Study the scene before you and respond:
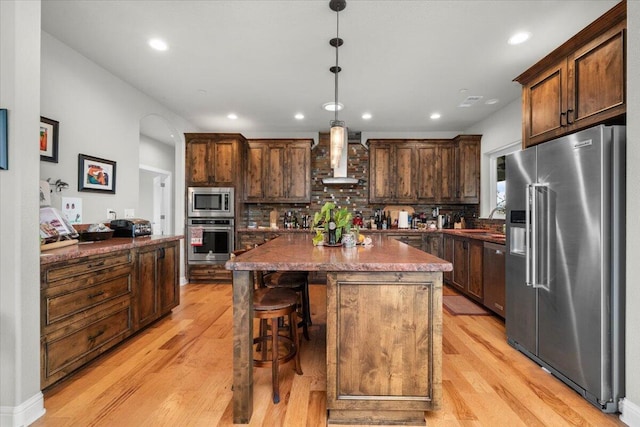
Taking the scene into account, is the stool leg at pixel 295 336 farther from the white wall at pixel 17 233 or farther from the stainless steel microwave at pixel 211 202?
the stainless steel microwave at pixel 211 202

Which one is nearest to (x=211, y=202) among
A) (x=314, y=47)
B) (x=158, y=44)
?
(x=158, y=44)

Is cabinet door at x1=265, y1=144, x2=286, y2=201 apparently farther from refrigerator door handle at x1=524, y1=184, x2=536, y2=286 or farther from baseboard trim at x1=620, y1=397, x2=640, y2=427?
baseboard trim at x1=620, y1=397, x2=640, y2=427

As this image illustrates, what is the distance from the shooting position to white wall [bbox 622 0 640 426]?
1.60 metres

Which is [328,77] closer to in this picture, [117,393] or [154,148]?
[117,393]

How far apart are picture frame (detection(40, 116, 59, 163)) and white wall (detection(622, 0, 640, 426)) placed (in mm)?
4154

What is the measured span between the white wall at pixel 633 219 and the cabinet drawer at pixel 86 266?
11.3ft

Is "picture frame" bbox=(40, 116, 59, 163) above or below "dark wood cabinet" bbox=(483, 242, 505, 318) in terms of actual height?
above

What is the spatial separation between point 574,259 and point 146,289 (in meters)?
3.48

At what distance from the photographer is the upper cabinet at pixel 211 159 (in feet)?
16.0

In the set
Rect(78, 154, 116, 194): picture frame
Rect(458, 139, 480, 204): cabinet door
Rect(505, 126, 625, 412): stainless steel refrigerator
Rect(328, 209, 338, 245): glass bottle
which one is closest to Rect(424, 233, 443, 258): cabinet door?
Rect(458, 139, 480, 204): cabinet door

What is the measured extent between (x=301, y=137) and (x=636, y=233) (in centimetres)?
490

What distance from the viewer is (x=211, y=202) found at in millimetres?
4812

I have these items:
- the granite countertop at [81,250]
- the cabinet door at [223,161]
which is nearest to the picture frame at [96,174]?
the granite countertop at [81,250]

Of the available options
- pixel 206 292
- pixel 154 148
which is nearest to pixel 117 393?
pixel 206 292
